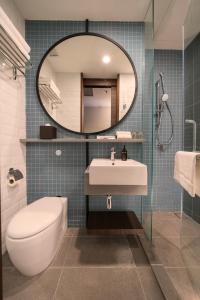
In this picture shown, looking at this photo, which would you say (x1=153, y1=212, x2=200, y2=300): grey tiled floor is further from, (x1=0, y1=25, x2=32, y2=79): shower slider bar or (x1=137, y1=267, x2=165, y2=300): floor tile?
(x1=0, y1=25, x2=32, y2=79): shower slider bar

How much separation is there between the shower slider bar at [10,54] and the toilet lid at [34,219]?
1297mm

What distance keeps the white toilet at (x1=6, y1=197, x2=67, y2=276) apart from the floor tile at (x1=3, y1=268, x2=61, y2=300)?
0.28 feet

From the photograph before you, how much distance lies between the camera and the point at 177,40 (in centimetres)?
192

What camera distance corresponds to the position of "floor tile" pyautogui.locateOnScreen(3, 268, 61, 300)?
1.46 m

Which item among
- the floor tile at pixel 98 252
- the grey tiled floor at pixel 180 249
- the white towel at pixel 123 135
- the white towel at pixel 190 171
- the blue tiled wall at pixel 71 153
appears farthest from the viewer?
the blue tiled wall at pixel 71 153

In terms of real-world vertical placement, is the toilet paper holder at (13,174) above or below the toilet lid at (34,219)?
above

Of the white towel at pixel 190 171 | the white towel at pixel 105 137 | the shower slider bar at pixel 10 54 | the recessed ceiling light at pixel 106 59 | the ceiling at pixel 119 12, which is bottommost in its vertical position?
the white towel at pixel 190 171

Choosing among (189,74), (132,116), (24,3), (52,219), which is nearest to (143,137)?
(132,116)

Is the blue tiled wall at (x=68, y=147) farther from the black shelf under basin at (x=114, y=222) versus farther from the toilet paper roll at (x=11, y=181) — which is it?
the toilet paper roll at (x=11, y=181)

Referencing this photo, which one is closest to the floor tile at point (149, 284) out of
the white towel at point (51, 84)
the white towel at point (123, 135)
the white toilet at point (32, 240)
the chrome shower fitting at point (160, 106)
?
the white toilet at point (32, 240)

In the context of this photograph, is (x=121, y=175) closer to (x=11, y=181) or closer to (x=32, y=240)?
(x=32, y=240)

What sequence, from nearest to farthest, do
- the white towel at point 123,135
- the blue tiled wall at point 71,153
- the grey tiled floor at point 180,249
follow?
the grey tiled floor at point 180,249 < the white towel at point 123,135 < the blue tiled wall at point 71,153

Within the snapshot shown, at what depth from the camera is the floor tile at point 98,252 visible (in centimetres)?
186

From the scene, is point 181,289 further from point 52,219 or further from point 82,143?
point 82,143
